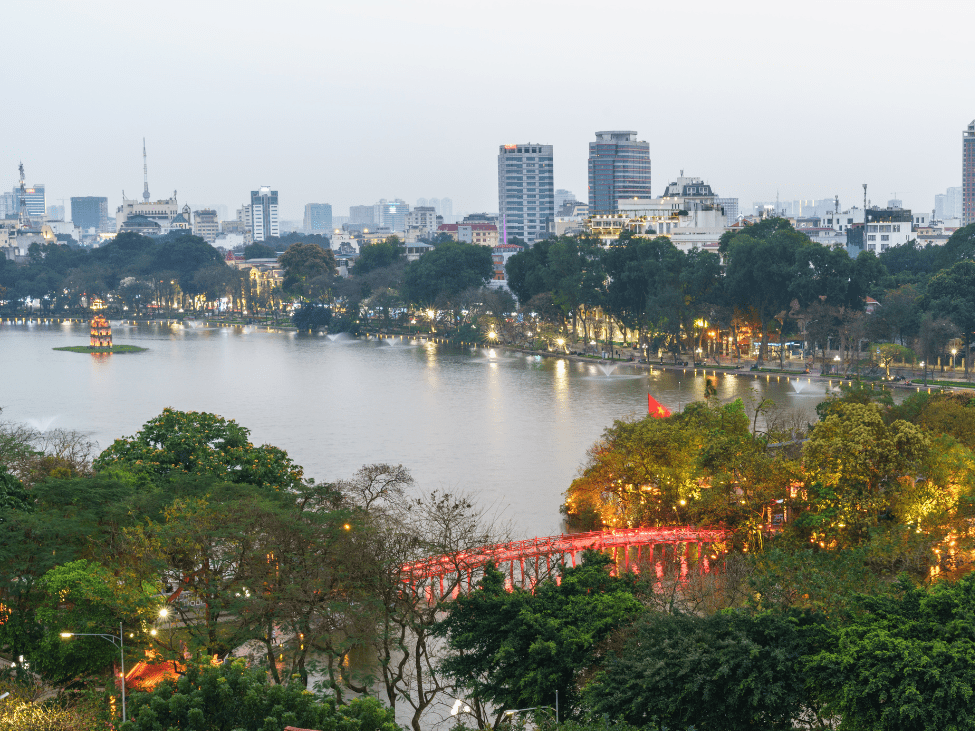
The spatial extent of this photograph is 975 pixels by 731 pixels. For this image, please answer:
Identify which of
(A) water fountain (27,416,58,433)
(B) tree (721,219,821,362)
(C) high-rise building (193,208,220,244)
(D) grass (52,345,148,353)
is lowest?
(A) water fountain (27,416,58,433)

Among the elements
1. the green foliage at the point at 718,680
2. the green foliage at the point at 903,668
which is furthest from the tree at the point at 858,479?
the green foliage at the point at 718,680

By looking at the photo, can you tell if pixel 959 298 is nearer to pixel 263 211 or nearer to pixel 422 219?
pixel 422 219

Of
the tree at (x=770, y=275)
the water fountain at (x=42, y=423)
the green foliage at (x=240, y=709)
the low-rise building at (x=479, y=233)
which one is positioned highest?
the low-rise building at (x=479, y=233)

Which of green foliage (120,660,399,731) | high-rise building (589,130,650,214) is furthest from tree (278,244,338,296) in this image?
green foliage (120,660,399,731)

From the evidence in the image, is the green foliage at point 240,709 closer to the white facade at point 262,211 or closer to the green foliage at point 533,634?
the green foliage at point 533,634

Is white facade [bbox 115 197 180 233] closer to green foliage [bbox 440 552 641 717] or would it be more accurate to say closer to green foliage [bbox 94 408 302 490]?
green foliage [bbox 94 408 302 490]
